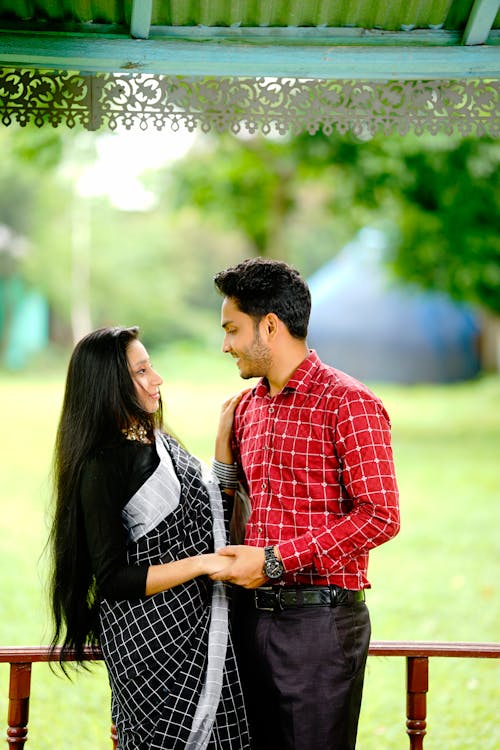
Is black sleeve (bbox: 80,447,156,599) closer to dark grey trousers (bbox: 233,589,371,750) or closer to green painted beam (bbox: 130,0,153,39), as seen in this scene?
dark grey trousers (bbox: 233,589,371,750)

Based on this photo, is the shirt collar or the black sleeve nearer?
the black sleeve

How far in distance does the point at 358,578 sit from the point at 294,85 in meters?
1.51

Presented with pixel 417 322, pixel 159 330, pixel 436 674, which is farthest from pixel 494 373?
pixel 436 674

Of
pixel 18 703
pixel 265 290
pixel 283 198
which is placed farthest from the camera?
pixel 283 198

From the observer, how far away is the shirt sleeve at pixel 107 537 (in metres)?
2.60

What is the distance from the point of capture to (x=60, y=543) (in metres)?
2.73

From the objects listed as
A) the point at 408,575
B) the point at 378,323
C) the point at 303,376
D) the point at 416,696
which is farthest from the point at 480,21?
the point at 378,323

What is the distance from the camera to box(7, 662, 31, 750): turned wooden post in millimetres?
2900

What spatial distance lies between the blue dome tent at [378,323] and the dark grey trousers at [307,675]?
17261 millimetres

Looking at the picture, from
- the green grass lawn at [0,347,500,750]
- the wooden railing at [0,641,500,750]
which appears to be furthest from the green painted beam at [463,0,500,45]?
the green grass lawn at [0,347,500,750]

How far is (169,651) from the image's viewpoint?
2662 mm

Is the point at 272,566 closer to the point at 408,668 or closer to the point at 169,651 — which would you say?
the point at 169,651

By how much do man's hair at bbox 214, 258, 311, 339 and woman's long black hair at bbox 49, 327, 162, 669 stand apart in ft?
1.08

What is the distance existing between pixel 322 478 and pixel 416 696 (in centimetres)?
85
